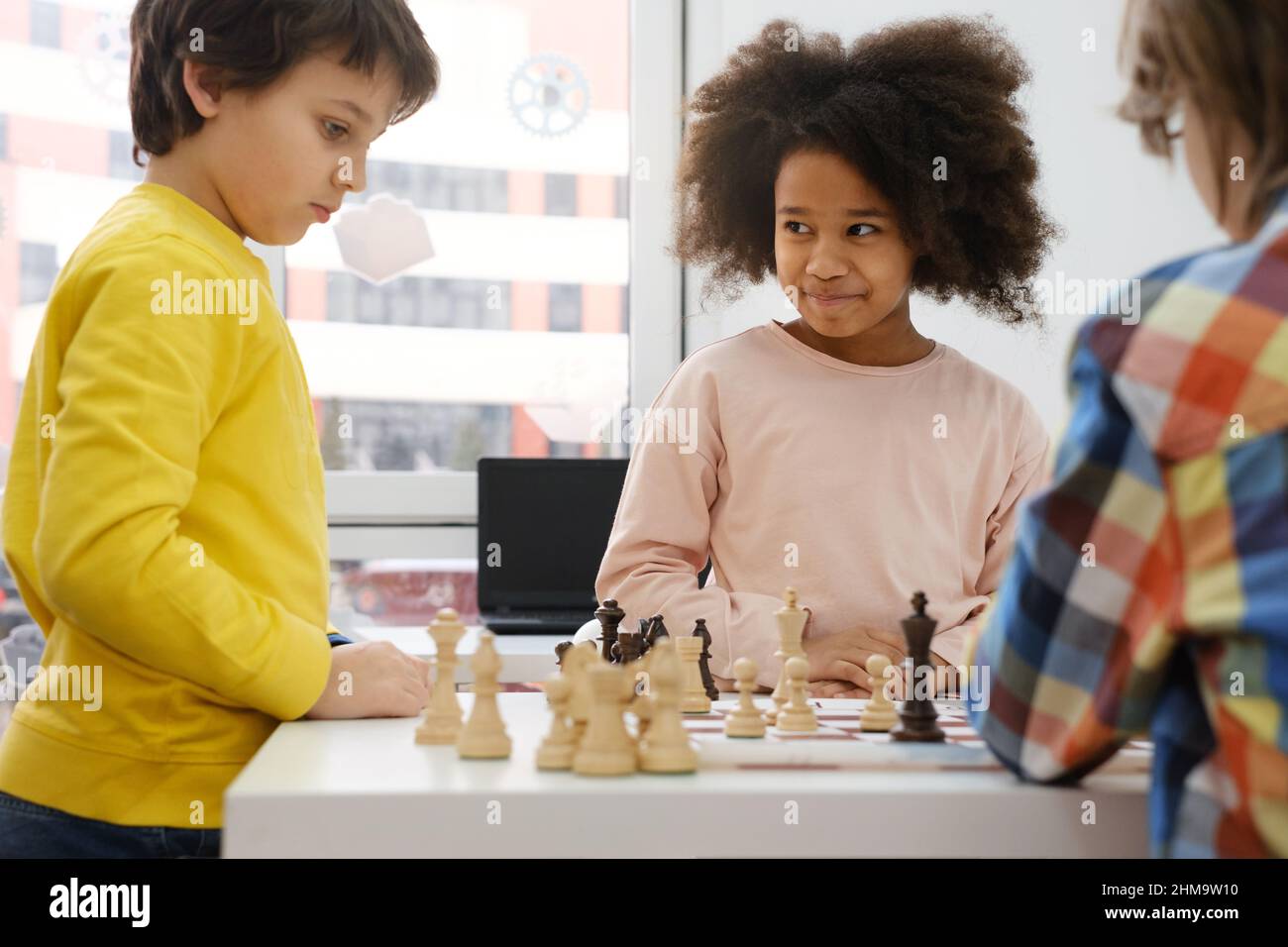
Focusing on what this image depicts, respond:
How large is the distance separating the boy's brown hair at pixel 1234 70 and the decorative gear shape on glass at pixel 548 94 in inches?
105

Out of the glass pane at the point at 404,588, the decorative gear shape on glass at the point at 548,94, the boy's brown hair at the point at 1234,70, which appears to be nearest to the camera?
the boy's brown hair at the point at 1234,70

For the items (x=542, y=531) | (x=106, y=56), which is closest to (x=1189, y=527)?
(x=542, y=531)

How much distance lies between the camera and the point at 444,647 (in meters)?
1.11

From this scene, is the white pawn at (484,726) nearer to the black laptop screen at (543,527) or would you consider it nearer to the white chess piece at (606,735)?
the white chess piece at (606,735)

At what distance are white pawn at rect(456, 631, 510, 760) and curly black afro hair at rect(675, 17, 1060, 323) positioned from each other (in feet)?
3.09

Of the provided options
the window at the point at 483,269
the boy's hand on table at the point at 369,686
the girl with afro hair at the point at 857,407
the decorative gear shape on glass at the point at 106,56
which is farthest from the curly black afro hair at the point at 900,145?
the decorative gear shape on glass at the point at 106,56

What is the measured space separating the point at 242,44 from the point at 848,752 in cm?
88

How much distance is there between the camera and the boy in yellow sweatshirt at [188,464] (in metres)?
1.05

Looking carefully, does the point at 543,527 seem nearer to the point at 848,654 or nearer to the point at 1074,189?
the point at 1074,189

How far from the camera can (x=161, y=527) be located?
105 cm

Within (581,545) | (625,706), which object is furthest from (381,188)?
(625,706)

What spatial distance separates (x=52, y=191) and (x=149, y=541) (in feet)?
7.87
